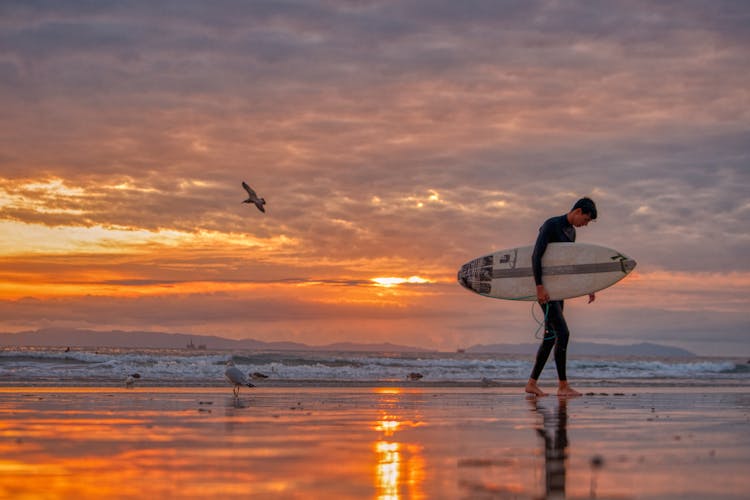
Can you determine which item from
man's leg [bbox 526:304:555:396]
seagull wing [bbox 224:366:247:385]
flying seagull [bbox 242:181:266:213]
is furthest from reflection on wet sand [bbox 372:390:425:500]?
flying seagull [bbox 242:181:266:213]

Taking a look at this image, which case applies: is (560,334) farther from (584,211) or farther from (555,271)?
(584,211)

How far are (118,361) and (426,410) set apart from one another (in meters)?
24.1

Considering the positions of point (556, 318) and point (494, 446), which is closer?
point (494, 446)

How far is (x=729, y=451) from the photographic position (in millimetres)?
5020

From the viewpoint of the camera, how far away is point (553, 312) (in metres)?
10.8

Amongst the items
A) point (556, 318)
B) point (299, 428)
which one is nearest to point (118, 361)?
point (556, 318)

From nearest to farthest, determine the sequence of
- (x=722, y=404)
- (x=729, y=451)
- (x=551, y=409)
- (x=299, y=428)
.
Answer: (x=729, y=451) → (x=299, y=428) → (x=551, y=409) → (x=722, y=404)

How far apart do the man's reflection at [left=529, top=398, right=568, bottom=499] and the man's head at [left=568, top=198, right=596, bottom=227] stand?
2.62m

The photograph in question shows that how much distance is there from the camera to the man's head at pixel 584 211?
10.6 m

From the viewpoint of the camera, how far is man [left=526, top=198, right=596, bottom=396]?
10.7m

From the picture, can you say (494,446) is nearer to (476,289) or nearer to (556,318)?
(556,318)

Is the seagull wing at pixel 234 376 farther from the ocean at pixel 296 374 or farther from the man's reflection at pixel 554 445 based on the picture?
the man's reflection at pixel 554 445

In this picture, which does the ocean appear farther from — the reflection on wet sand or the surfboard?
the reflection on wet sand

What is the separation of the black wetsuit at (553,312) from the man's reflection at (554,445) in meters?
1.73
